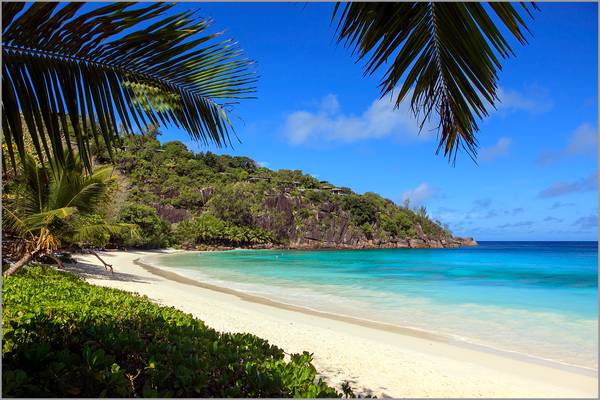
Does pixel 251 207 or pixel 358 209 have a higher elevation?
pixel 358 209

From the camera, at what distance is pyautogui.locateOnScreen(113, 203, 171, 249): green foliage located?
121 ft

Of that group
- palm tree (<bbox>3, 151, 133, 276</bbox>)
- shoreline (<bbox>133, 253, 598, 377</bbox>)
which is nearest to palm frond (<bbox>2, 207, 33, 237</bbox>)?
palm tree (<bbox>3, 151, 133, 276</bbox>)

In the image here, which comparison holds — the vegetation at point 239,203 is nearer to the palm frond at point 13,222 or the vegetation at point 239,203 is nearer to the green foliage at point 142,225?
the green foliage at point 142,225

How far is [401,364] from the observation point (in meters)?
6.07

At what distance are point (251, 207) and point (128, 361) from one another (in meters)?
59.1

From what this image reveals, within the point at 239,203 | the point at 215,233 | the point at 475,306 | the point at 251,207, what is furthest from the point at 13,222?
the point at 251,207

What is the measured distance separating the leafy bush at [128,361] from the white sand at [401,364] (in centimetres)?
204

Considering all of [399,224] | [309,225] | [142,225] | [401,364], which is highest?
[399,224]

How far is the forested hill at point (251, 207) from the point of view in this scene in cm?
5550

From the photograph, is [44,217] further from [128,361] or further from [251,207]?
[251,207]

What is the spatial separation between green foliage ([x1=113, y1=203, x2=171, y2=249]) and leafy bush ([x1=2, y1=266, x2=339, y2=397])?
3331 cm

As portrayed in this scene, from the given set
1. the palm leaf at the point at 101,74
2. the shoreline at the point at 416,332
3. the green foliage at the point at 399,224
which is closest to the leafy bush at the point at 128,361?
the palm leaf at the point at 101,74

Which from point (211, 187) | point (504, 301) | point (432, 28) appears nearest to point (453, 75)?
point (432, 28)

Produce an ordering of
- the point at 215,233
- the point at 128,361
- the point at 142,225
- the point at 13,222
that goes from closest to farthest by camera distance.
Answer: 1. the point at 128,361
2. the point at 13,222
3. the point at 142,225
4. the point at 215,233
